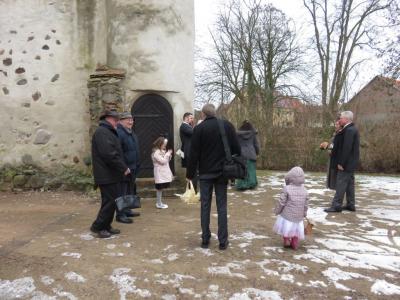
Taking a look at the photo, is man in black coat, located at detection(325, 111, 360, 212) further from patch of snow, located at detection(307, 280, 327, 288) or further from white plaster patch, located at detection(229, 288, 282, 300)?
white plaster patch, located at detection(229, 288, 282, 300)

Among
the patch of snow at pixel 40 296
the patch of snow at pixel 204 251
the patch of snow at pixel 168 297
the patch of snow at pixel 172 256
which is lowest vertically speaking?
the patch of snow at pixel 168 297

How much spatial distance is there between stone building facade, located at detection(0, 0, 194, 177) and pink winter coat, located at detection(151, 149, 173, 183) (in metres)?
1.34

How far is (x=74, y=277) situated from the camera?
4402 millimetres

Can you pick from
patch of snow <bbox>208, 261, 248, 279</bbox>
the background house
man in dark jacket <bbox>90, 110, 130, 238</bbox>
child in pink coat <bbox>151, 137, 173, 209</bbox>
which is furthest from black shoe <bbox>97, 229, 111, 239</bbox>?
the background house

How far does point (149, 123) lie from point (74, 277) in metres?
5.11

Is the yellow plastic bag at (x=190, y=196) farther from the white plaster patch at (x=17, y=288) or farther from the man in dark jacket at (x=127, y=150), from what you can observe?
the white plaster patch at (x=17, y=288)

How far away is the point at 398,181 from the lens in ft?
38.4

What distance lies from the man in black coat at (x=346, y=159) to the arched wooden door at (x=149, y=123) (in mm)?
3485

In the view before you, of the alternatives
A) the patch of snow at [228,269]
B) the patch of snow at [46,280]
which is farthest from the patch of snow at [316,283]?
the patch of snow at [46,280]

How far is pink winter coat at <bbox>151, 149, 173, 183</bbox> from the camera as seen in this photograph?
310 inches

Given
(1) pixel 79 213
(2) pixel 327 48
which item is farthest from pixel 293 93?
(1) pixel 79 213

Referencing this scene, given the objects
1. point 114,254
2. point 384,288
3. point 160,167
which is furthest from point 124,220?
point 384,288

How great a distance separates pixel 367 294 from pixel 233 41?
22.3 m

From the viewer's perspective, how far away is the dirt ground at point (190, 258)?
4.13 m
